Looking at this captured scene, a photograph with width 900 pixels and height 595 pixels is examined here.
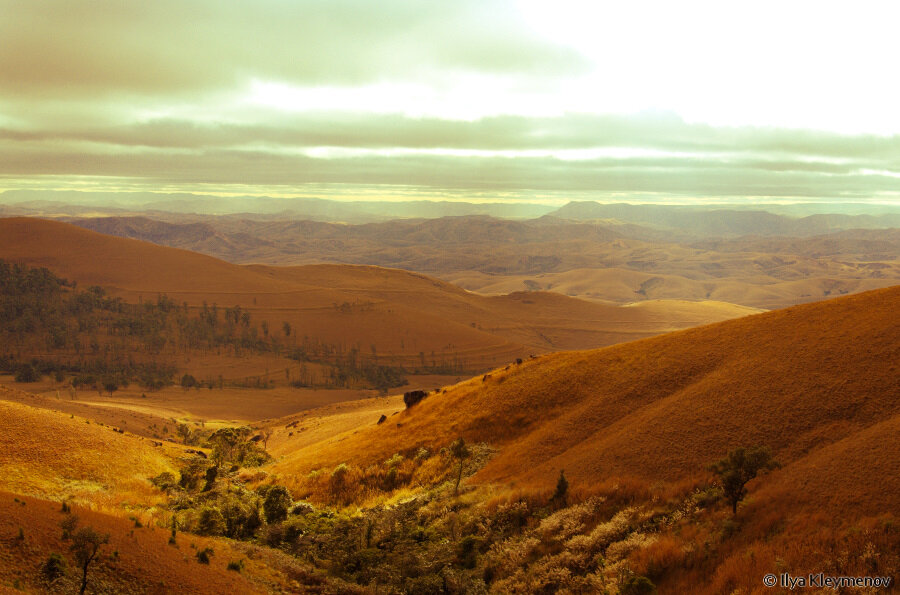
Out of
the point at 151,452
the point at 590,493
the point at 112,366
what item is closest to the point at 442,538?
the point at 590,493

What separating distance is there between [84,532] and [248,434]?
4531 centimetres

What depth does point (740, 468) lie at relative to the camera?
16250mm

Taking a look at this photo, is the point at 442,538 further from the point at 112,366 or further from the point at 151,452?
the point at 112,366

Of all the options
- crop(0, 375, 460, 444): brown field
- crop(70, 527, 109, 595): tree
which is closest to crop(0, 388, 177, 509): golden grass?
crop(70, 527, 109, 595): tree

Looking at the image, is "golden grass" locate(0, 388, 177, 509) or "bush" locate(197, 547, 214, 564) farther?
"golden grass" locate(0, 388, 177, 509)

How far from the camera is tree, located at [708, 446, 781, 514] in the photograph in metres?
16.0

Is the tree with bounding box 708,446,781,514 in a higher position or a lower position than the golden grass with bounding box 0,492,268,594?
higher

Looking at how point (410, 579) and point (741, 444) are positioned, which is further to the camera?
point (741, 444)

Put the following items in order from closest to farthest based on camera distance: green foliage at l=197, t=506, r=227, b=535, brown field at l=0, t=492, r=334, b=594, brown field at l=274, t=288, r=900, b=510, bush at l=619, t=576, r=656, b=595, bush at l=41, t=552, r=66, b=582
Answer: bush at l=41, t=552, r=66, b=582
brown field at l=0, t=492, r=334, b=594
bush at l=619, t=576, r=656, b=595
brown field at l=274, t=288, r=900, b=510
green foliage at l=197, t=506, r=227, b=535

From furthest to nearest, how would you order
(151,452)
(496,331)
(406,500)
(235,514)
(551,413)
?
(496,331), (151,452), (551,413), (406,500), (235,514)

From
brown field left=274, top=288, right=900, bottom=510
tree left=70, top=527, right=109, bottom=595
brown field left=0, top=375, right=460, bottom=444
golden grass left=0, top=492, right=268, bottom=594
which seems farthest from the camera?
brown field left=0, top=375, right=460, bottom=444

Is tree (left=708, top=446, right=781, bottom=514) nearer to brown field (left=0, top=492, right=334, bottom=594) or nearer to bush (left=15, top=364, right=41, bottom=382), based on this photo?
brown field (left=0, top=492, right=334, bottom=594)

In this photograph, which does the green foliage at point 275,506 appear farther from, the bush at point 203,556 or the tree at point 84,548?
the tree at point 84,548

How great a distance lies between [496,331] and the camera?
7756 inches
